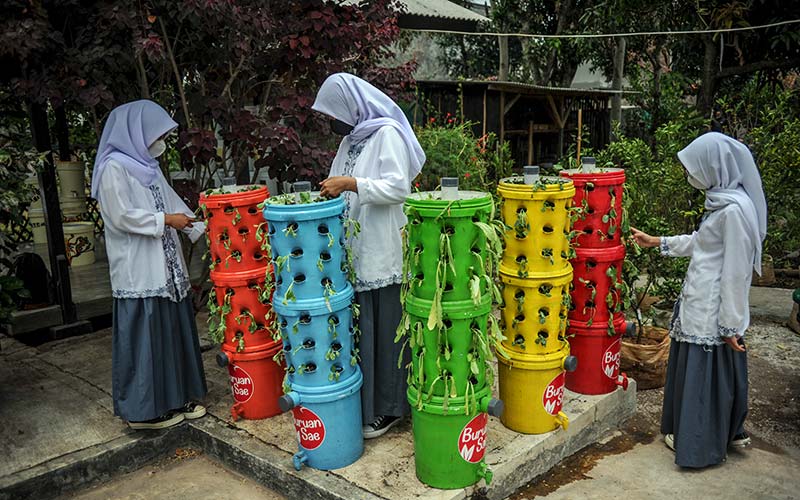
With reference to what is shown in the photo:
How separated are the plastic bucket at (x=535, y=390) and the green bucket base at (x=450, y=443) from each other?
494 millimetres

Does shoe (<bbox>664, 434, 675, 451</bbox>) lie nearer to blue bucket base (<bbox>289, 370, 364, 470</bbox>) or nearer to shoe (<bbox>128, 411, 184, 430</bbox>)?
blue bucket base (<bbox>289, 370, 364, 470</bbox>)

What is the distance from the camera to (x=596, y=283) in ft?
12.1

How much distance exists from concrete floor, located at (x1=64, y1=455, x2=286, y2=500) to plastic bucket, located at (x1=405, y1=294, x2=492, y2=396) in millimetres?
1080

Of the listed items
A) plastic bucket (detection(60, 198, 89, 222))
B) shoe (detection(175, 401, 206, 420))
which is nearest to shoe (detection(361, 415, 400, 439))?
shoe (detection(175, 401, 206, 420))

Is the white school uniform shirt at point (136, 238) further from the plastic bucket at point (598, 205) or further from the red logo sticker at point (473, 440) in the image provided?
the plastic bucket at point (598, 205)

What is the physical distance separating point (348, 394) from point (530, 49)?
453 inches

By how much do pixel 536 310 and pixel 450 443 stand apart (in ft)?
2.92

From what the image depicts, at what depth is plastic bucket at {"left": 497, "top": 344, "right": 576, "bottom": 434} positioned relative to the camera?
10.9 ft

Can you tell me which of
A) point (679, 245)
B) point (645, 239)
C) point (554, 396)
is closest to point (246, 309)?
point (554, 396)

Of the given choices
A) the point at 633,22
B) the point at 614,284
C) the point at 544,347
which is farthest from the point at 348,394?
the point at 633,22

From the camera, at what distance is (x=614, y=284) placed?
3.72 meters

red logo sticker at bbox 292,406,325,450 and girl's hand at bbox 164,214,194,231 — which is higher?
girl's hand at bbox 164,214,194,231

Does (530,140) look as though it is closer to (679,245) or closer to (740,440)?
(679,245)

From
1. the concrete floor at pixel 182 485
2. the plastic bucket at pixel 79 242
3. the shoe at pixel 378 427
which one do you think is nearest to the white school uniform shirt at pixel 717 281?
the shoe at pixel 378 427
